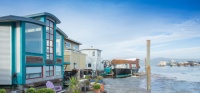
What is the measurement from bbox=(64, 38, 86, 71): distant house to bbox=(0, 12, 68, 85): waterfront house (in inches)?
448

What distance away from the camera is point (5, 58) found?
48.6ft

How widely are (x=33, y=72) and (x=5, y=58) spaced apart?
2.35m

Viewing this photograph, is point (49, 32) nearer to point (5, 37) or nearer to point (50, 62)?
point (50, 62)

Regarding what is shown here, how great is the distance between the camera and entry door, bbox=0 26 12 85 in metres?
14.8

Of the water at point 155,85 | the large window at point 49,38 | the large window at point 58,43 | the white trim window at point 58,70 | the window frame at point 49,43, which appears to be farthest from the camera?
the water at point 155,85

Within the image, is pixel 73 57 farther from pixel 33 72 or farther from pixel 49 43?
pixel 33 72

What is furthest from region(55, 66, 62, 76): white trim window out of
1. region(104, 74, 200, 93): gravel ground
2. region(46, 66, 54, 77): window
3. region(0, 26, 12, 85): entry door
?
region(0, 26, 12, 85): entry door

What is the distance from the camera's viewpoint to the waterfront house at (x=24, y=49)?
48.5ft

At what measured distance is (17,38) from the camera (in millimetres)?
14898

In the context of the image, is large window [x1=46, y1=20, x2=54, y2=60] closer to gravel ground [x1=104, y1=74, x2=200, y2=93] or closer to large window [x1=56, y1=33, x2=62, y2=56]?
large window [x1=56, y1=33, x2=62, y2=56]

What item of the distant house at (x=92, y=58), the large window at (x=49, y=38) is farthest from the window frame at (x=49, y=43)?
the distant house at (x=92, y=58)

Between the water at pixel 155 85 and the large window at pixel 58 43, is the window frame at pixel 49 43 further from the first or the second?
the water at pixel 155 85

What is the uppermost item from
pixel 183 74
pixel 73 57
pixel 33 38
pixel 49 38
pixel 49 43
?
pixel 49 38

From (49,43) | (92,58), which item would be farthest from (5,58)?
(92,58)
